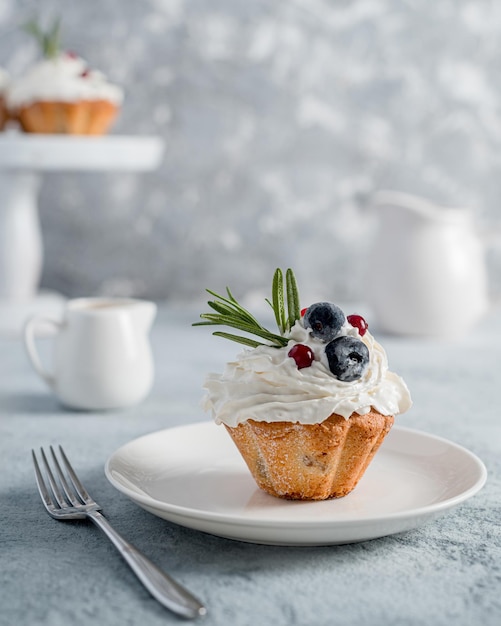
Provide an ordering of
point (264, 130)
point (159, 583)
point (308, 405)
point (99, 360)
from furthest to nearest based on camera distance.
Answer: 1. point (264, 130)
2. point (99, 360)
3. point (308, 405)
4. point (159, 583)

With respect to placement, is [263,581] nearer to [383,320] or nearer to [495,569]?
[495,569]

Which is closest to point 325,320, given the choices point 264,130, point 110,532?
point 110,532

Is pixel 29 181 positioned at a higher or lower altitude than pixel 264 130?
lower

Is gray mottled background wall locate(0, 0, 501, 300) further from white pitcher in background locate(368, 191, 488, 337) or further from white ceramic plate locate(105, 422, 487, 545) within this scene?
white ceramic plate locate(105, 422, 487, 545)

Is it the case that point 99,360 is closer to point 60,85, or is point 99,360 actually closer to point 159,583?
point 159,583

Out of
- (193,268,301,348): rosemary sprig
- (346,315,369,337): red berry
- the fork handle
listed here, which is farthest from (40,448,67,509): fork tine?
(346,315,369,337): red berry
